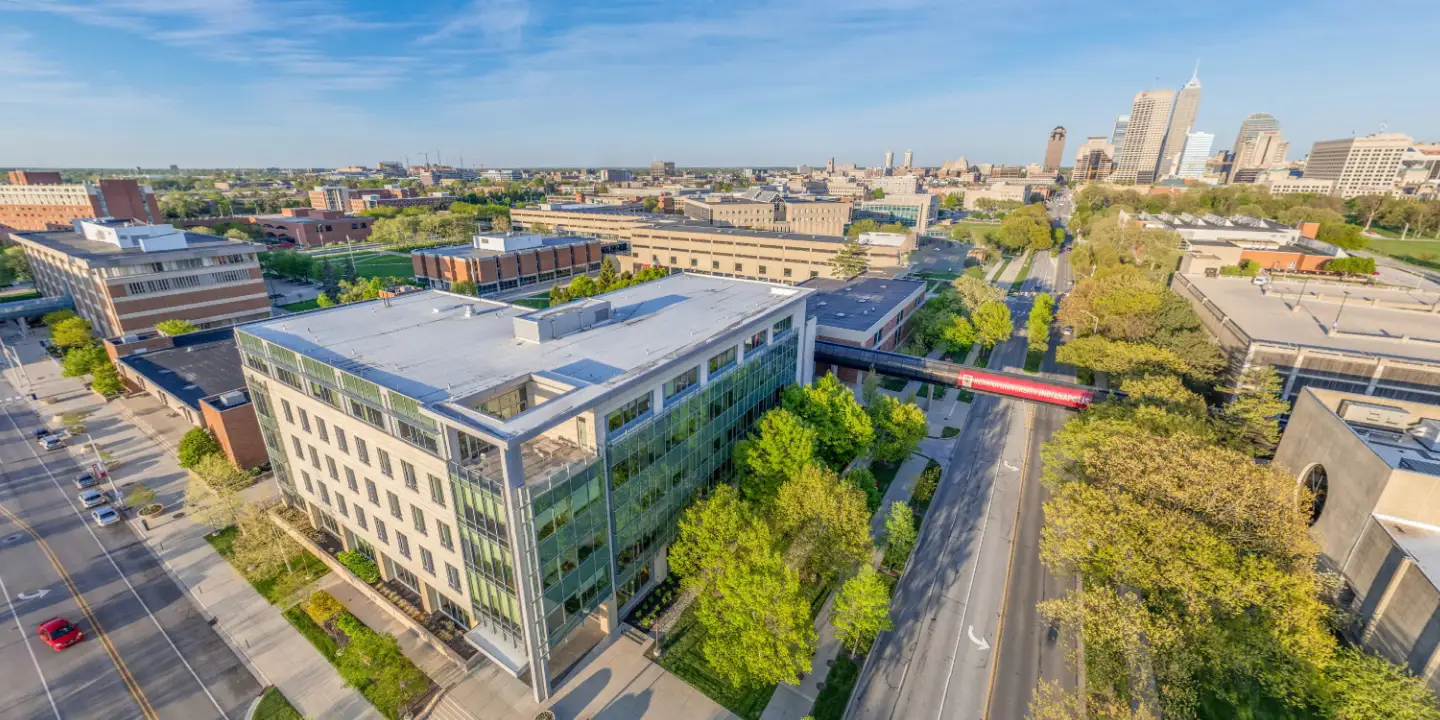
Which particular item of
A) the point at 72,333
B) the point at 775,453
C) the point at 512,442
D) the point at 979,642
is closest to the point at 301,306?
the point at 72,333

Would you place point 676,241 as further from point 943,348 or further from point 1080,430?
point 1080,430

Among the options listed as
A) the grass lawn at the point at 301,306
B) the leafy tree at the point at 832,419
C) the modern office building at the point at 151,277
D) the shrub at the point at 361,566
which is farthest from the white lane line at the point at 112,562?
the grass lawn at the point at 301,306

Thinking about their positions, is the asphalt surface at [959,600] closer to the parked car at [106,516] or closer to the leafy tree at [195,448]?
the leafy tree at [195,448]

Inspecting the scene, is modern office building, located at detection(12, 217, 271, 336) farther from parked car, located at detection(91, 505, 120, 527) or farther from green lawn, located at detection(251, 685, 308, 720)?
green lawn, located at detection(251, 685, 308, 720)

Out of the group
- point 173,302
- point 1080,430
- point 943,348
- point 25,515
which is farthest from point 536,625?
point 173,302

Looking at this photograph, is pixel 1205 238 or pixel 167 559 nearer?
pixel 167 559

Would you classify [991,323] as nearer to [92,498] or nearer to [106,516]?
[106,516]
